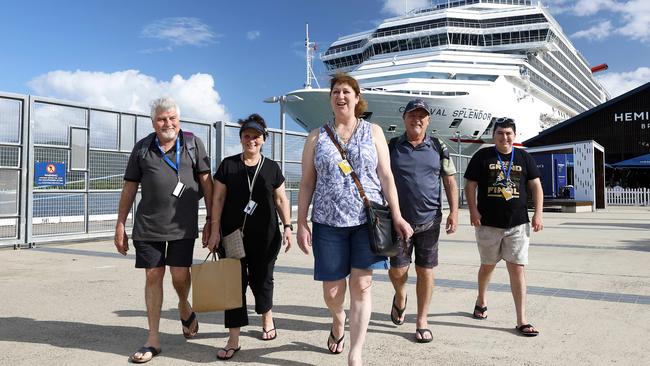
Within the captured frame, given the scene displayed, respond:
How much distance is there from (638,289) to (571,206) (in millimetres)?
15582

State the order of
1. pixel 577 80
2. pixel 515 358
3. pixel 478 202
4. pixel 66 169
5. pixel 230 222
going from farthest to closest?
pixel 577 80 → pixel 66 169 → pixel 478 202 → pixel 230 222 → pixel 515 358

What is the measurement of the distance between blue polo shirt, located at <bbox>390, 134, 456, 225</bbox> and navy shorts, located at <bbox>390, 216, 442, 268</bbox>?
5 centimetres

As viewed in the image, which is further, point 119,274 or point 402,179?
point 119,274

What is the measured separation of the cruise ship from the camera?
28281mm

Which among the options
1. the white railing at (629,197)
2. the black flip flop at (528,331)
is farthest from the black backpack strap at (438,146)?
the white railing at (629,197)

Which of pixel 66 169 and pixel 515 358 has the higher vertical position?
pixel 66 169

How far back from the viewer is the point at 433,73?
30031 millimetres

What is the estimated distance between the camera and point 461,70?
30312 mm

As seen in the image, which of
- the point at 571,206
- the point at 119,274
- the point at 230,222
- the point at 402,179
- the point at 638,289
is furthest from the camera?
the point at 571,206

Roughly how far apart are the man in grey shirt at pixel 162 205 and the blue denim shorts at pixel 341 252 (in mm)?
919

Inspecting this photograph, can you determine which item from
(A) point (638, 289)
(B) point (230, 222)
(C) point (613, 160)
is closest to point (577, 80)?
(C) point (613, 160)

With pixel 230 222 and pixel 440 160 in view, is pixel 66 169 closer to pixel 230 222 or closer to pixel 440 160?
pixel 230 222

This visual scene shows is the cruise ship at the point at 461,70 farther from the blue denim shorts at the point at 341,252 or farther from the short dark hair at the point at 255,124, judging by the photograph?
the blue denim shorts at the point at 341,252

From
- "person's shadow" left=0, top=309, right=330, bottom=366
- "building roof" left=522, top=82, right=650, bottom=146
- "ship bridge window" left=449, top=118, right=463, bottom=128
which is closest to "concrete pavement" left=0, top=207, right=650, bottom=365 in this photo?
"person's shadow" left=0, top=309, right=330, bottom=366
